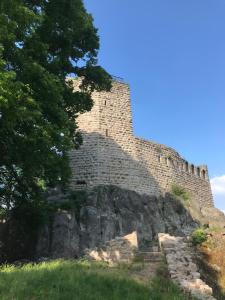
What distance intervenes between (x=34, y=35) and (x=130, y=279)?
892 centimetres

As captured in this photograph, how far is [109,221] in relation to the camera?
25.1 metres

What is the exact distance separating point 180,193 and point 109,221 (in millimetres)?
9298

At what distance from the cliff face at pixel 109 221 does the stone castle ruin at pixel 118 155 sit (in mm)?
1064

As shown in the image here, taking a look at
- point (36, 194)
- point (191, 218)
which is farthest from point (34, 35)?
point (191, 218)

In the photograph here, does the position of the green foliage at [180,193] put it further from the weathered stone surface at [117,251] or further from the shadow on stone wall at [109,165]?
the weathered stone surface at [117,251]

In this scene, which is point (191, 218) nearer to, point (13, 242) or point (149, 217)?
point (149, 217)

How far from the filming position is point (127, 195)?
27562 mm

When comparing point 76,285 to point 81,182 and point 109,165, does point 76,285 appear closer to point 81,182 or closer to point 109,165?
point 81,182

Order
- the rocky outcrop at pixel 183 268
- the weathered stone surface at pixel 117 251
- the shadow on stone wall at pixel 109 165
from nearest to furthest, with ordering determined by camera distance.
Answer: the rocky outcrop at pixel 183 268, the weathered stone surface at pixel 117 251, the shadow on stone wall at pixel 109 165

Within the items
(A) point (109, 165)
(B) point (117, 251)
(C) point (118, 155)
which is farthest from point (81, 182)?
(B) point (117, 251)

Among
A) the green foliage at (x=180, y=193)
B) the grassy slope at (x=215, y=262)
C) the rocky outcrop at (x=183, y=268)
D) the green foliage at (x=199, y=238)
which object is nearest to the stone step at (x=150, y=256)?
the rocky outcrop at (x=183, y=268)

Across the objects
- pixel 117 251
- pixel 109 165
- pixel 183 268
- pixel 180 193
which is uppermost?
pixel 109 165

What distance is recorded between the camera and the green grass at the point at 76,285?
9.81 meters

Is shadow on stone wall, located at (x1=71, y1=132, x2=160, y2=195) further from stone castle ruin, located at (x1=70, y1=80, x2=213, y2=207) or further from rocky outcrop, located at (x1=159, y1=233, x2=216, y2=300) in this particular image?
rocky outcrop, located at (x1=159, y1=233, x2=216, y2=300)
